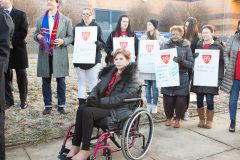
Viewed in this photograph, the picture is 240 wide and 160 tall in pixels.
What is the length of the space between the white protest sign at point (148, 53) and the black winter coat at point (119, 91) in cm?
158

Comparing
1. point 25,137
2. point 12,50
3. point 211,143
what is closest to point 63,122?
point 25,137

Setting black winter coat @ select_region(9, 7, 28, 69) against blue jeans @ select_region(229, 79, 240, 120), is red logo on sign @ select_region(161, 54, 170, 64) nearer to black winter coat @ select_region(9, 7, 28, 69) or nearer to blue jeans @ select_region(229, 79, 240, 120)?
blue jeans @ select_region(229, 79, 240, 120)

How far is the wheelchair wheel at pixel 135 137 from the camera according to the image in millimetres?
3068

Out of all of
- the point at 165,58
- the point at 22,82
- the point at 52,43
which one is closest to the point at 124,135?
the point at 165,58

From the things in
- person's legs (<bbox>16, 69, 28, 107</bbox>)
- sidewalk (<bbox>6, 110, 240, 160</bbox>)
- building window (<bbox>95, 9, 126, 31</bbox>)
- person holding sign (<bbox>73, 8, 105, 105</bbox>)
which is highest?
building window (<bbox>95, 9, 126, 31</bbox>)

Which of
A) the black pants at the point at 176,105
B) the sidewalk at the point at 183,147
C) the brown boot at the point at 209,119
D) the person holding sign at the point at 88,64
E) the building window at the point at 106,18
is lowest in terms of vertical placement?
the sidewalk at the point at 183,147

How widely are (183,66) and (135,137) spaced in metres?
1.63

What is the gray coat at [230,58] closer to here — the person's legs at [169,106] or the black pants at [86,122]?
the person's legs at [169,106]

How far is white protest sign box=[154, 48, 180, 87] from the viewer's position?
4402 mm

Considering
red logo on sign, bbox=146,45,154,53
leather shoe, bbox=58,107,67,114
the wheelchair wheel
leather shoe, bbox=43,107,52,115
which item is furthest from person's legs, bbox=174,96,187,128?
leather shoe, bbox=43,107,52,115

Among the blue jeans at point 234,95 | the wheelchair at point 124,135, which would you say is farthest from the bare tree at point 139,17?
the wheelchair at point 124,135

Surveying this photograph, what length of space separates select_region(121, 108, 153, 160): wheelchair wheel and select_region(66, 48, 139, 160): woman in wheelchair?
11 centimetres

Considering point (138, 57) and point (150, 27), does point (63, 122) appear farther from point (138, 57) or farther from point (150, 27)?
point (150, 27)

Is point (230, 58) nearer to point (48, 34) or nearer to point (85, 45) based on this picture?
point (85, 45)
